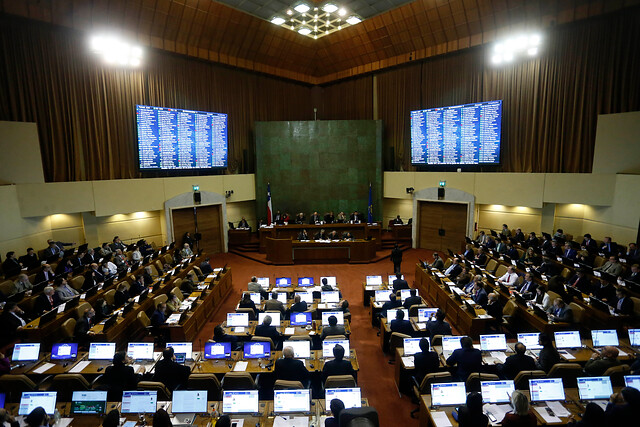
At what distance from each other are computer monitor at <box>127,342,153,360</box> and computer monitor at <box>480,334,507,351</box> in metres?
5.76

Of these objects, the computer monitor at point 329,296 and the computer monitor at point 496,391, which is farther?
the computer monitor at point 329,296

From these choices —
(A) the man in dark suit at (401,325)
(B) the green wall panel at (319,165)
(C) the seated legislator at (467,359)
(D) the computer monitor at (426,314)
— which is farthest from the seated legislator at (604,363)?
(B) the green wall panel at (319,165)

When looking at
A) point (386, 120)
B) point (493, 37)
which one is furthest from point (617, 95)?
point (386, 120)

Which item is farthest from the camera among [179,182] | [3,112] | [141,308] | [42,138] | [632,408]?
[179,182]

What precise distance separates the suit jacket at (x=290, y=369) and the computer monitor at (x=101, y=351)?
299 centimetres

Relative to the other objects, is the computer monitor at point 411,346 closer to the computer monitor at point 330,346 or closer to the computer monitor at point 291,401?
the computer monitor at point 330,346

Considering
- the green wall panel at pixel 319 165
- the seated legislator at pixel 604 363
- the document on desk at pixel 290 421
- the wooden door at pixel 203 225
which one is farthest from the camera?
the green wall panel at pixel 319 165

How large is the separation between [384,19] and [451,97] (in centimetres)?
467

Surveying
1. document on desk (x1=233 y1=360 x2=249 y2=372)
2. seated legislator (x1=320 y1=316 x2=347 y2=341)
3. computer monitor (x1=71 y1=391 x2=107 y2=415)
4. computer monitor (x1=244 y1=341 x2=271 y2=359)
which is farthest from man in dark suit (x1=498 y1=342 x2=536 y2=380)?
computer monitor (x1=71 y1=391 x2=107 y2=415)

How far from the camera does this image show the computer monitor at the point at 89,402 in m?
4.79

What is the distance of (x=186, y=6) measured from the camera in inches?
566

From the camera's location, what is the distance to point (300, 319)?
25.3 ft

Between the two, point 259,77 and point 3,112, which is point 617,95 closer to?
point 259,77

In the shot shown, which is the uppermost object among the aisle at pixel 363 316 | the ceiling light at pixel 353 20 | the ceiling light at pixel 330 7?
the ceiling light at pixel 353 20
